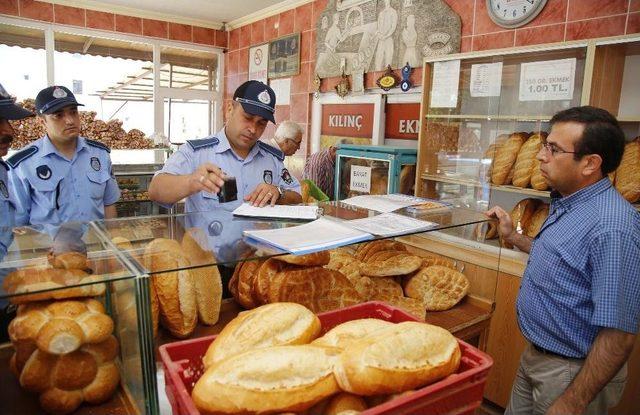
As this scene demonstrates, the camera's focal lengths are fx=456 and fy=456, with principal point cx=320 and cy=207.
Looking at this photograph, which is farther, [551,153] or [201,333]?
[551,153]

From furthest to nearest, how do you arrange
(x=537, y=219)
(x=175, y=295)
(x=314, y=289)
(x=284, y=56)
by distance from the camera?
(x=284, y=56) < (x=537, y=219) < (x=314, y=289) < (x=175, y=295)

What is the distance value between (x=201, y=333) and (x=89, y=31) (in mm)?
6255

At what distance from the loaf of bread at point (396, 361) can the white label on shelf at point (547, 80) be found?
2.37 meters

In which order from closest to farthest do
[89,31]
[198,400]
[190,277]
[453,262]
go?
[198,400] < [190,277] < [453,262] < [89,31]

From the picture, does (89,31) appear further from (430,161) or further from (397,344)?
(397,344)

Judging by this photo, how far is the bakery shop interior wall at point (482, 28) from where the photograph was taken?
2756mm

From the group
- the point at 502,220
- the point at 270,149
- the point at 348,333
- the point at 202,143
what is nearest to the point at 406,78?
the point at 270,149

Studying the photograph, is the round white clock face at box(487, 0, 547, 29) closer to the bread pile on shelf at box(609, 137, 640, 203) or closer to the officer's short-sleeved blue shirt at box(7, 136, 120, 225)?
the bread pile on shelf at box(609, 137, 640, 203)

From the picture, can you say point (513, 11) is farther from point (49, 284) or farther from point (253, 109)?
point (49, 284)

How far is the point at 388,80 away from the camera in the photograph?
421cm

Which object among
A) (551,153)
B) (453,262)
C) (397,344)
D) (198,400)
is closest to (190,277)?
(198,400)

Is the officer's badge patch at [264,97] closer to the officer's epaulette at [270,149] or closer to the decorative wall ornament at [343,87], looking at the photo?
the officer's epaulette at [270,149]

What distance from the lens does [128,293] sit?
2.97 feet

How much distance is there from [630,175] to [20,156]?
10.8ft
